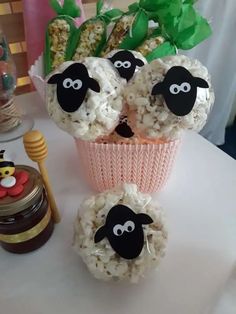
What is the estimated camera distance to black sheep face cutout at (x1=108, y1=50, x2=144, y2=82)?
382 millimetres

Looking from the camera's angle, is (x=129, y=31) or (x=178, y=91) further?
(x=129, y=31)

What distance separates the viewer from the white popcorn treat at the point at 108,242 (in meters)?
0.33

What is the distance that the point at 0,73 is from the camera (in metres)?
0.58

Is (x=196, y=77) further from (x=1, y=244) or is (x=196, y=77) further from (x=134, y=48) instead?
(x=1, y=244)

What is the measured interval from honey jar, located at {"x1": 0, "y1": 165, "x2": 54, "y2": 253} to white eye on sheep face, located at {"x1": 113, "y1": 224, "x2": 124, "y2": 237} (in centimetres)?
10

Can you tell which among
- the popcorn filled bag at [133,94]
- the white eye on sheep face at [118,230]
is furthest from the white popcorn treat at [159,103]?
the white eye on sheep face at [118,230]

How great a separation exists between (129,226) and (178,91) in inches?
5.8

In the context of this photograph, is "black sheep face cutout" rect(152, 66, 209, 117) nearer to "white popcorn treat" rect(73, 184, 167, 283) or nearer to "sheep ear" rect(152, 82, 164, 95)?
"sheep ear" rect(152, 82, 164, 95)

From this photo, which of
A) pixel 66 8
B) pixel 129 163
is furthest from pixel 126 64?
pixel 66 8

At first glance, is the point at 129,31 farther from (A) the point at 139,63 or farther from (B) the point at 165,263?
(B) the point at 165,263

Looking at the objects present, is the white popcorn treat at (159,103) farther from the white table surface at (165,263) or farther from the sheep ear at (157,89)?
the white table surface at (165,263)

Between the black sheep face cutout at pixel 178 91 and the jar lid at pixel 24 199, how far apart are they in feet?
0.54

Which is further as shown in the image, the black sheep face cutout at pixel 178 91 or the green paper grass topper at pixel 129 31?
the green paper grass topper at pixel 129 31

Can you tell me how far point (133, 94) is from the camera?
14.0 inches
